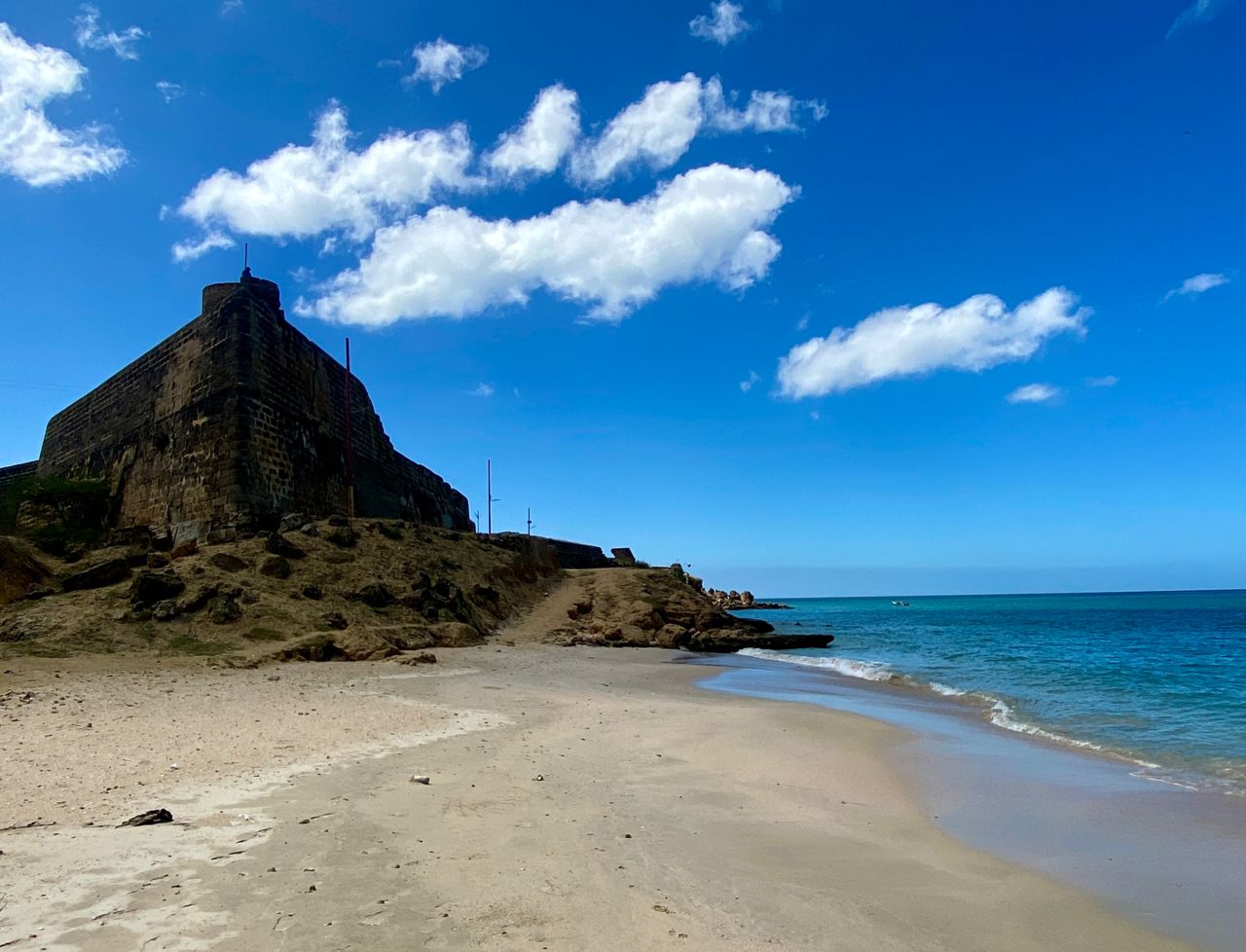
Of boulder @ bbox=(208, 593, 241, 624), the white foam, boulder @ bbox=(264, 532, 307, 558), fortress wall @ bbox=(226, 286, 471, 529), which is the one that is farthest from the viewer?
fortress wall @ bbox=(226, 286, 471, 529)

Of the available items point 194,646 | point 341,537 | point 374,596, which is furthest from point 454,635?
point 194,646

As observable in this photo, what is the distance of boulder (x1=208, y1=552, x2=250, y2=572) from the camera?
16656 millimetres

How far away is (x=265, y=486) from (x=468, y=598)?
23.0ft

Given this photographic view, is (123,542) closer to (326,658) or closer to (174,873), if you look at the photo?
(326,658)

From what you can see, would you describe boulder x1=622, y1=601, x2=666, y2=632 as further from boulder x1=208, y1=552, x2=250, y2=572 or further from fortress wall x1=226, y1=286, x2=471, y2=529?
boulder x1=208, y1=552, x2=250, y2=572

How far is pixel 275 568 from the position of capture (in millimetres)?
17344

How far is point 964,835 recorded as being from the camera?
554cm

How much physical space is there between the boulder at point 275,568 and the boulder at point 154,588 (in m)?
2.19

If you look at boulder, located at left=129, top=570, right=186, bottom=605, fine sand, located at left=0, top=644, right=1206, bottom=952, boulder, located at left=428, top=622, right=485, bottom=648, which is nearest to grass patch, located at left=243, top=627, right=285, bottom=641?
boulder, located at left=129, top=570, right=186, bottom=605

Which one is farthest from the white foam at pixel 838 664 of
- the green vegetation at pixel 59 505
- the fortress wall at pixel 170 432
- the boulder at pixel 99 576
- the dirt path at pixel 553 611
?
the green vegetation at pixel 59 505

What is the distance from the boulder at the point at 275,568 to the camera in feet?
A: 56.3

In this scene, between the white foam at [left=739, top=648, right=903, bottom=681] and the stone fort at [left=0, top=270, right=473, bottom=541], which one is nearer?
the white foam at [left=739, top=648, right=903, bottom=681]

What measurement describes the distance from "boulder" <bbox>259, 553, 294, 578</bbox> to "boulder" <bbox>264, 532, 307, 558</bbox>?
0.49 m

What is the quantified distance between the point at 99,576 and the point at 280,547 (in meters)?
3.87
